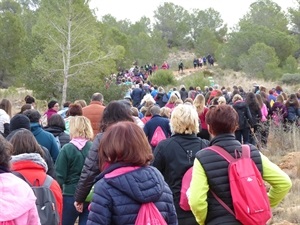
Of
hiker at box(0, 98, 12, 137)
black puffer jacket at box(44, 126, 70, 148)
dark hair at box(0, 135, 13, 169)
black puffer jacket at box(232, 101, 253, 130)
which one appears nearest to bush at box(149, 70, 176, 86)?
black puffer jacket at box(232, 101, 253, 130)

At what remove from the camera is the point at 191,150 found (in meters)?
5.05

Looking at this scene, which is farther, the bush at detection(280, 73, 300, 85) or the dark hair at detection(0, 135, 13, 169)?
the bush at detection(280, 73, 300, 85)

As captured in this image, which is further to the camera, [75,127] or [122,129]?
[75,127]

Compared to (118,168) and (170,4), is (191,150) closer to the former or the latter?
(118,168)

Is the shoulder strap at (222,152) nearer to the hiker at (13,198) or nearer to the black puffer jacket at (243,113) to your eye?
the hiker at (13,198)

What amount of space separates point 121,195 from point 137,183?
0.12 meters

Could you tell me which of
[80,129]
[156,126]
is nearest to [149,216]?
[80,129]

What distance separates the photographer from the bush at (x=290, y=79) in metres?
40.9

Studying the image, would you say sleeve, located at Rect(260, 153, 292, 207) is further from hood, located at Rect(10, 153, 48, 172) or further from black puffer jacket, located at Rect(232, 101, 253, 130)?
black puffer jacket, located at Rect(232, 101, 253, 130)

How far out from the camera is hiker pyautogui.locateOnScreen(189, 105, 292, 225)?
3928mm

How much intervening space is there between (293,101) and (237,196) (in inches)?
402

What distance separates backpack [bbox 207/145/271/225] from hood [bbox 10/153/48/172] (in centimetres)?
157

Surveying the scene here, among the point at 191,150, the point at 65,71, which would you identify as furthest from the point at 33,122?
the point at 65,71

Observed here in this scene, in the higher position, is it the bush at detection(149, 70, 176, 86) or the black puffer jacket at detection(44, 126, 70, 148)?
the black puffer jacket at detection(44, 126, 70, 148)
